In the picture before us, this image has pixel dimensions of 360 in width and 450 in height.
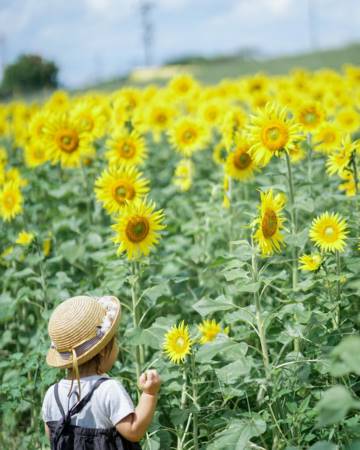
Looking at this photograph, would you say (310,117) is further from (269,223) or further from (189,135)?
(269,223)

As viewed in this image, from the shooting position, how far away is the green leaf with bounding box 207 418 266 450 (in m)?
2.74

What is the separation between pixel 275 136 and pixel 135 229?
835 millimetres

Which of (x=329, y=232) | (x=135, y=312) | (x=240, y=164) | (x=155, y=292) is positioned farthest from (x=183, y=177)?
(x=329, y=232)

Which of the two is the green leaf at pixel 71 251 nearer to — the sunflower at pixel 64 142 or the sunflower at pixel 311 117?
the sunflower at pixel 64 142

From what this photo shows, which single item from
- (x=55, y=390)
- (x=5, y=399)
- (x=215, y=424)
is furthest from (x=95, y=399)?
(x=5, y=399)

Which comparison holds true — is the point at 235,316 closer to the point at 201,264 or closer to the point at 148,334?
the point at 148,334

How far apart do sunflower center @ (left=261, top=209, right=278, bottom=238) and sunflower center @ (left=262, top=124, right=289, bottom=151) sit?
1.93 feet

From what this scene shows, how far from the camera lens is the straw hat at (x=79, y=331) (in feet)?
8.54

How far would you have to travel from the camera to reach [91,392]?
259 cm

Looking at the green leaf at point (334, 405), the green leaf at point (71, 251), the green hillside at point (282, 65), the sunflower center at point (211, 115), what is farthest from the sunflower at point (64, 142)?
the green hillside at point (282, 65)

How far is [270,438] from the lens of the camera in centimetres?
320

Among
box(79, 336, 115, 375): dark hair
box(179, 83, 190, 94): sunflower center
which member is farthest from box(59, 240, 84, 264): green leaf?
box(179, 83, 190, 94): sunflower center

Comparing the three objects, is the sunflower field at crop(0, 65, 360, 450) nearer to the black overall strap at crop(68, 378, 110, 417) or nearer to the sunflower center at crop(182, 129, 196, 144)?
the sunflower center at crop(182, 129, 196, 144)

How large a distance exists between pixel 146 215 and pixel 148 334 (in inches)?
22.2
